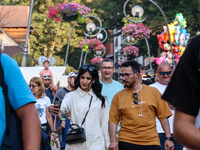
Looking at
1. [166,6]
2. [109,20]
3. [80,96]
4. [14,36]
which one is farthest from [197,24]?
[80,96]

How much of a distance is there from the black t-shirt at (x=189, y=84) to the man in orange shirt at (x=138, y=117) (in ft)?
12.0

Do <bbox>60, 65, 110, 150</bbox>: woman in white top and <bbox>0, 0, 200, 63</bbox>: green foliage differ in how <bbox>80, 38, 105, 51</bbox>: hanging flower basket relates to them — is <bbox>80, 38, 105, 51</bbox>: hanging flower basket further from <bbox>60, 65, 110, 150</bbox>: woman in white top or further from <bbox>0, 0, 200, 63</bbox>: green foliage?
<bbox>60, 65, 110, 150</bbox>: woman in white top

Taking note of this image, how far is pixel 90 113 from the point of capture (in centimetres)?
544

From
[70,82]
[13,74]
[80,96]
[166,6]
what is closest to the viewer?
[13,74]

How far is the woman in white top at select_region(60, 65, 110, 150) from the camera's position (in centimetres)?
535

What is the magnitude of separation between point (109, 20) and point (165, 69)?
1459 inches

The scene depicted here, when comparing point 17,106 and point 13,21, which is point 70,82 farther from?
point 13,21

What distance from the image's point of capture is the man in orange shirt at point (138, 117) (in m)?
5.24

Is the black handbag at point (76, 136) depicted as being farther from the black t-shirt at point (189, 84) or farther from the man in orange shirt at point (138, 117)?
the black t-shirt at point (189, 84)

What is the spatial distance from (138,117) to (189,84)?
12.2 ft

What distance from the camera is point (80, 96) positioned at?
5.64m

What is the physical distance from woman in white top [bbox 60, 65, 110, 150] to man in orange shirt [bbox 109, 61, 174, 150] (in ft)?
0.39

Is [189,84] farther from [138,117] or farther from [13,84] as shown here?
[138,117]

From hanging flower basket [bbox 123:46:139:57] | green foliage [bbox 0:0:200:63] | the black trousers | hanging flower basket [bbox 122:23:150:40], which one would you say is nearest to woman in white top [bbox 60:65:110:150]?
the black trousers
